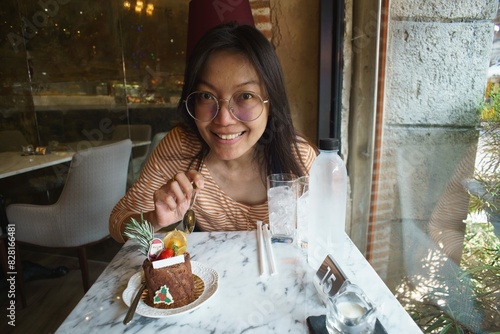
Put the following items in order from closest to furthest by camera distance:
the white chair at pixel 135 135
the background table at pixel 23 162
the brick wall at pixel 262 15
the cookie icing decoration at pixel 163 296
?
the cookie icing decoration at pixel 163 296, the brick wall at pixel 262 15, the background table at pixel 23 162, the white chair at pixel 135 135

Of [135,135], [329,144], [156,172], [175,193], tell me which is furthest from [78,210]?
[329,144]

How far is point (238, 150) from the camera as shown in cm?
115

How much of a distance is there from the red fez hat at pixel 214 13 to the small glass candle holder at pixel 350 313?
146 cm

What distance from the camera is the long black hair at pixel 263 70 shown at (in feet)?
3.62

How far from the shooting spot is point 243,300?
679mm

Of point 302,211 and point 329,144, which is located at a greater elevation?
point 329,144

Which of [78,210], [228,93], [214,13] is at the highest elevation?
[214,13]

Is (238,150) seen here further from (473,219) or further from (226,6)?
(226,6)

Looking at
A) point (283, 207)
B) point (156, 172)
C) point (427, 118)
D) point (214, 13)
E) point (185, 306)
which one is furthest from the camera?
point (214, 13)

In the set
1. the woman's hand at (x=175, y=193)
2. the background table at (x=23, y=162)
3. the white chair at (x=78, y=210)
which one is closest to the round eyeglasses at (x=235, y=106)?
the woman's hand at (x=175, y=193)

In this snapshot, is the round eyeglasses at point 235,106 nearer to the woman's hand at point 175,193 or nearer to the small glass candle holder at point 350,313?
the woman's hand at point 175,193

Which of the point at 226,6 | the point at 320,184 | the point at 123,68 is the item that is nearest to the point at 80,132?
the point at 123,68

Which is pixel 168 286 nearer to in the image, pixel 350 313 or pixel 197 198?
pixel 350 313

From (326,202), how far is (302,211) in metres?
0.09
